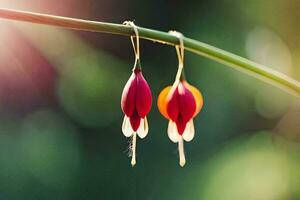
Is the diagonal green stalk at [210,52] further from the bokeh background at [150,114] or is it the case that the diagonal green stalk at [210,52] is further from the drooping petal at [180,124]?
the bokeh background at [150,114]

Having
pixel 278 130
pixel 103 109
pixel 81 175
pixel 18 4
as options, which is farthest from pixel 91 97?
pixel 278 130

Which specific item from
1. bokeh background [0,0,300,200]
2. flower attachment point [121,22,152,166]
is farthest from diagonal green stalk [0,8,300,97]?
bokeh background [0,0,300,200]

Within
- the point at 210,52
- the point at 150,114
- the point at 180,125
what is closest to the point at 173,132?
the point at 180,125

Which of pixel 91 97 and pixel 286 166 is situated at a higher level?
pixel 91 97

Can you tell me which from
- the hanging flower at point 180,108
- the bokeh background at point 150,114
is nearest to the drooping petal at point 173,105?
the hanging flower at point 180,108

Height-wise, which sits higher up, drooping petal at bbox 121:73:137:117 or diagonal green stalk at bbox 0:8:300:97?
diagonal green stalk at bbox 0:8:300:97

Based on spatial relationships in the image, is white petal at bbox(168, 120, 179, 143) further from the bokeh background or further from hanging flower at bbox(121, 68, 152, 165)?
the bokeh background

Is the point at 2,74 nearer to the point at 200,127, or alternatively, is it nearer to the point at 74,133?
the point at 74,133
